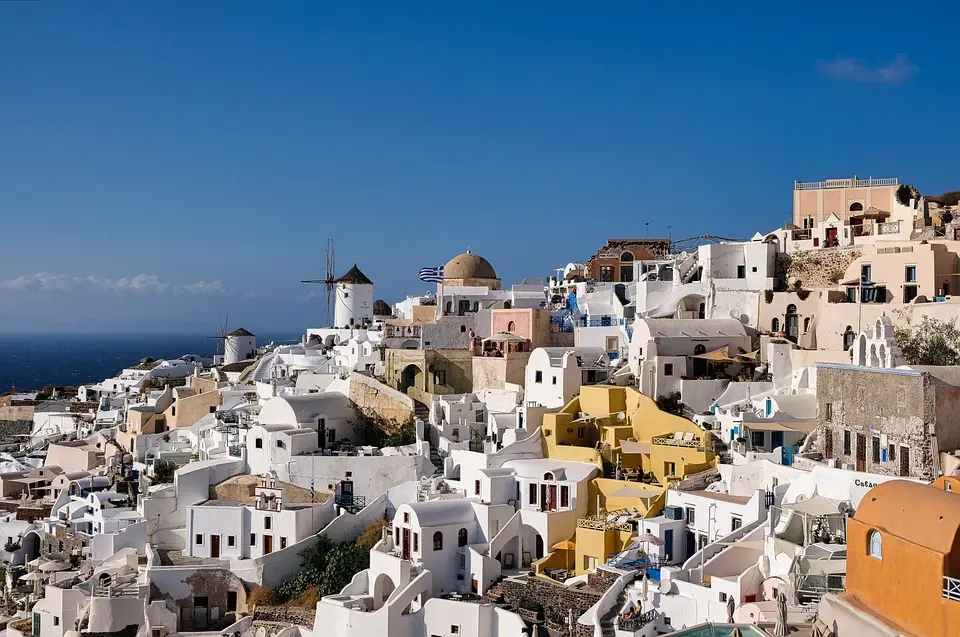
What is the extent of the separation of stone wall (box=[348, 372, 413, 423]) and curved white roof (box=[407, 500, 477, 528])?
23.4ft

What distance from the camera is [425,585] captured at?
80.9 ft

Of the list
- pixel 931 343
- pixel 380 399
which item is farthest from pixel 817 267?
pixel 380 399

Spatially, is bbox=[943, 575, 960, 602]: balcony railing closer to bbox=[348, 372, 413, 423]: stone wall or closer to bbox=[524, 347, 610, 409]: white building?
bbox=[524, 347, 610, 409]: white building

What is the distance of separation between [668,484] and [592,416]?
4.54 meters

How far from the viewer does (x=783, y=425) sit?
83.9 ft

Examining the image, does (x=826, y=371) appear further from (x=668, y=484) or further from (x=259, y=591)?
(x=259, y=591)

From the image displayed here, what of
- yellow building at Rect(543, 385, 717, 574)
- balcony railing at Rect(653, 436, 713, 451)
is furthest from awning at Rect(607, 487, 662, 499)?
balcony railing at Rect(653, 436, 713, 451)

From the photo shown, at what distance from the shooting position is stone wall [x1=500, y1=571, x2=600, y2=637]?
2220 cm

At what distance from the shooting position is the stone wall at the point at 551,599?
22.2 m

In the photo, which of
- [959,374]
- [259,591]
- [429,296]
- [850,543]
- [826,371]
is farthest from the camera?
[429,296]

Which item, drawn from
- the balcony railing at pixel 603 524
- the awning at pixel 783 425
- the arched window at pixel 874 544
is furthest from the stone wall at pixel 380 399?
the arched window at pixel 874 544

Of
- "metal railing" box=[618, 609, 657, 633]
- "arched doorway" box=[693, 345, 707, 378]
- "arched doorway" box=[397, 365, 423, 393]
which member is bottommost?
"metal railing" box=[618, 609, 657, 633]

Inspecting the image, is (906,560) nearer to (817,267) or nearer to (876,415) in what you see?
(876,415)

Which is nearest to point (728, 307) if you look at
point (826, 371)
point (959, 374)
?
point (826, 371)
